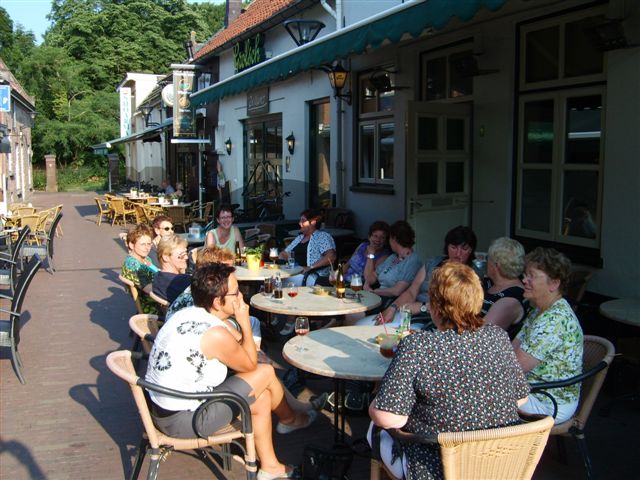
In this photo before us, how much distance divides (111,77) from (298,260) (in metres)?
45.1

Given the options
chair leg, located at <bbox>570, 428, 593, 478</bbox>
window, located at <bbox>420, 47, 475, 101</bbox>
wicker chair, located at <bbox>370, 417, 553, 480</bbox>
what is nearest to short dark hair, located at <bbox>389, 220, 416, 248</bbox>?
chair leg, located at <bbox>570, 428, 593, 478</bbox>

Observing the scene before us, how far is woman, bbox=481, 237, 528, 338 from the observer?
148 inches

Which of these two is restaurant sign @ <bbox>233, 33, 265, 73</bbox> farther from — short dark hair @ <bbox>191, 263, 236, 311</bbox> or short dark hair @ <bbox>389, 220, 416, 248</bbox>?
short dark hair @ <bbox>191, 263, 236, 311</bbox>

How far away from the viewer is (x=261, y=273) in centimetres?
598

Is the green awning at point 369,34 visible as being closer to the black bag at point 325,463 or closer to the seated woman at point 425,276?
the seated woman at point 425,276

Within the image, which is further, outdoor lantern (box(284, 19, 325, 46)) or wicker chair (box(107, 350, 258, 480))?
outdoor lantern (box(284, 19, 325, 46))

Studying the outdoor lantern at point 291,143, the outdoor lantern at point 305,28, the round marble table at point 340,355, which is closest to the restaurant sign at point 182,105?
the outdoor lantern at point 291,143

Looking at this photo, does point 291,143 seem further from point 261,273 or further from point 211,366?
point 211,366

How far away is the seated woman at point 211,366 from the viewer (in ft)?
10.5

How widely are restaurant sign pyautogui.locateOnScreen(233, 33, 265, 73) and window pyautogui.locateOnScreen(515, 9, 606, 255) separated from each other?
8.44 meters

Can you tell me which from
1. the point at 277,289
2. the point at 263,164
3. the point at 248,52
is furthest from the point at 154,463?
the point at 248,52

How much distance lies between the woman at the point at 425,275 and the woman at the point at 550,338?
1202 mm

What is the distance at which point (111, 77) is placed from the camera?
47.5 metres

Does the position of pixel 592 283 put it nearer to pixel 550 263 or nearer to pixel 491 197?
pixel 491 197
